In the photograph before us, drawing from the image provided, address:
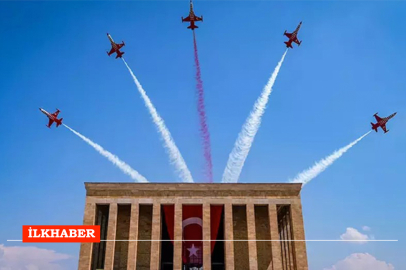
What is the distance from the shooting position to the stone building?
39.6 meters

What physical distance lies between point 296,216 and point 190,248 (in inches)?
452

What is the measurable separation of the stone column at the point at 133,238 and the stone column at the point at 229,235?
894 centimetres

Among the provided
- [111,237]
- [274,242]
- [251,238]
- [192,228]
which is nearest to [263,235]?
[274,242]

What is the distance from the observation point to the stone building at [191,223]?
39562 millimetres

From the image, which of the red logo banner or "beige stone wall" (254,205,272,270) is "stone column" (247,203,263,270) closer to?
"beige stone wall" (254,205,272,270)

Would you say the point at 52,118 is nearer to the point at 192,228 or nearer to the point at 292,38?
the point at 192,228

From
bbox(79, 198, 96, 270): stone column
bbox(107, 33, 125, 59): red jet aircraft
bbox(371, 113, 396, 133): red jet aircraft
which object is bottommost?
bbox(79, 198, 96, 270): stone column

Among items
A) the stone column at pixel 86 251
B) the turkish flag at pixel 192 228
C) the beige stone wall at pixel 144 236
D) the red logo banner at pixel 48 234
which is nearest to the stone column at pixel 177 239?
the turkish flag at pixel 192 228

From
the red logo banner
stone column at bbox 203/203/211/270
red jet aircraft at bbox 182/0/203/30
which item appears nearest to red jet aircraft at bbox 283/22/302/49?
red jet aircraft at bbox 182/0/203/30

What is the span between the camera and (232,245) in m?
39.6

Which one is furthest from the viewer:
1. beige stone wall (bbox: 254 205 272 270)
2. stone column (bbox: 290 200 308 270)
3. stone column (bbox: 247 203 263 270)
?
beige stone wall (bbox: 254 205 272 270)

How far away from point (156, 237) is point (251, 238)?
945 centimetres

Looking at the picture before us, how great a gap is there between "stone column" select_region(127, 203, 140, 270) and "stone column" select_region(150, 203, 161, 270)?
1.69 m

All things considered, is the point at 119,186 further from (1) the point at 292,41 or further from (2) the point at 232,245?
(1) the point at 292,41
